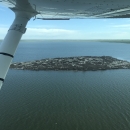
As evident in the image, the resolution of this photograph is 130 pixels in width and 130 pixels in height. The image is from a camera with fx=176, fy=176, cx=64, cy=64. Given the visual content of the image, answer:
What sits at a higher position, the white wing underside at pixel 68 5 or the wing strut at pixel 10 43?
the white wing underside at pixel 68 5

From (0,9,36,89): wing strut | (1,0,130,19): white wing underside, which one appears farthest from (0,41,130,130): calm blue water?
(0,9,36,89): wing strut

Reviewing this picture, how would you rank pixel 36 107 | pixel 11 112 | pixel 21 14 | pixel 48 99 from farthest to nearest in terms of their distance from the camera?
pixel 48 99 < pixel 36 107 < pixel 11 112 < pixel 21 14

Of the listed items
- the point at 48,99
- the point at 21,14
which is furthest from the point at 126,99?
the point at 21,14

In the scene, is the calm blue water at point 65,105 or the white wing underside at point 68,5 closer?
the white wing underside at point 68,5

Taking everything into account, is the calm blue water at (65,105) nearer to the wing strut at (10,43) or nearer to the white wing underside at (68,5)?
the white wing underside at (68,5)

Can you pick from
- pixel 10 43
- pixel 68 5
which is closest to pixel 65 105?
pixel 68 5

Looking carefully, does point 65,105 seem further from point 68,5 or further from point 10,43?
point 10,43

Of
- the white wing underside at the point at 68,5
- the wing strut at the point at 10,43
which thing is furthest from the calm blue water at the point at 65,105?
the wing strut at the point at 10,43

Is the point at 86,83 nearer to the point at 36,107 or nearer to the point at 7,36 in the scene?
the point at 36,107
